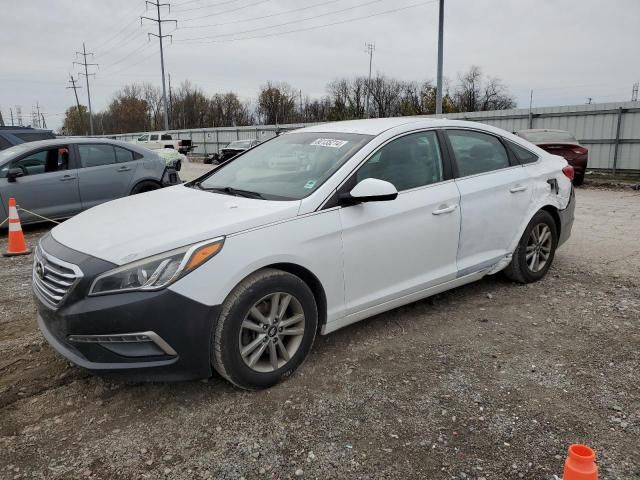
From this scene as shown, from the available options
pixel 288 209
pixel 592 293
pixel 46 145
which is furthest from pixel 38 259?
pixel 46 145

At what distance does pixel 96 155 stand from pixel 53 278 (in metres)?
6.40

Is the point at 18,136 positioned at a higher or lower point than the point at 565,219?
higher

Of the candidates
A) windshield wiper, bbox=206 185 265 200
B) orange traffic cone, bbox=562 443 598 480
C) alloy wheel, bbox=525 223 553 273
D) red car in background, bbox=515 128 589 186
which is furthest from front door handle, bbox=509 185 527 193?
red car in background, bbox=515 128 589 186

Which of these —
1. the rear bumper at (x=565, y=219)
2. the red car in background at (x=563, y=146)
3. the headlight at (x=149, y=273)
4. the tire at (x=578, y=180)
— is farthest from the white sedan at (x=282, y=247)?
the tire at (x=578, y=180)

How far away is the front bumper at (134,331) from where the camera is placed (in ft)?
9.04

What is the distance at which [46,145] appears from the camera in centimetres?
835

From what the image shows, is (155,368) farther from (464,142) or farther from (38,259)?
(464,142)

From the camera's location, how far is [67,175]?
27.6 ft

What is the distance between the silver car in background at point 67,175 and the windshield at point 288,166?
Answer: 366 centimetres

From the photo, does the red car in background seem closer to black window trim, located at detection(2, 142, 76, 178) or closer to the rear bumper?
the rear bumper

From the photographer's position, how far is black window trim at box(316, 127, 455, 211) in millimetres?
3459

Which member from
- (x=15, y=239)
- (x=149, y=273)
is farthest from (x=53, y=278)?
(x=15, y=239)

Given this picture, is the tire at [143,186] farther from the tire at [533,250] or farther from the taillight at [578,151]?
the taillight at [578,151]

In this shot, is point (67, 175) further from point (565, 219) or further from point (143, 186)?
point (565, 219)
